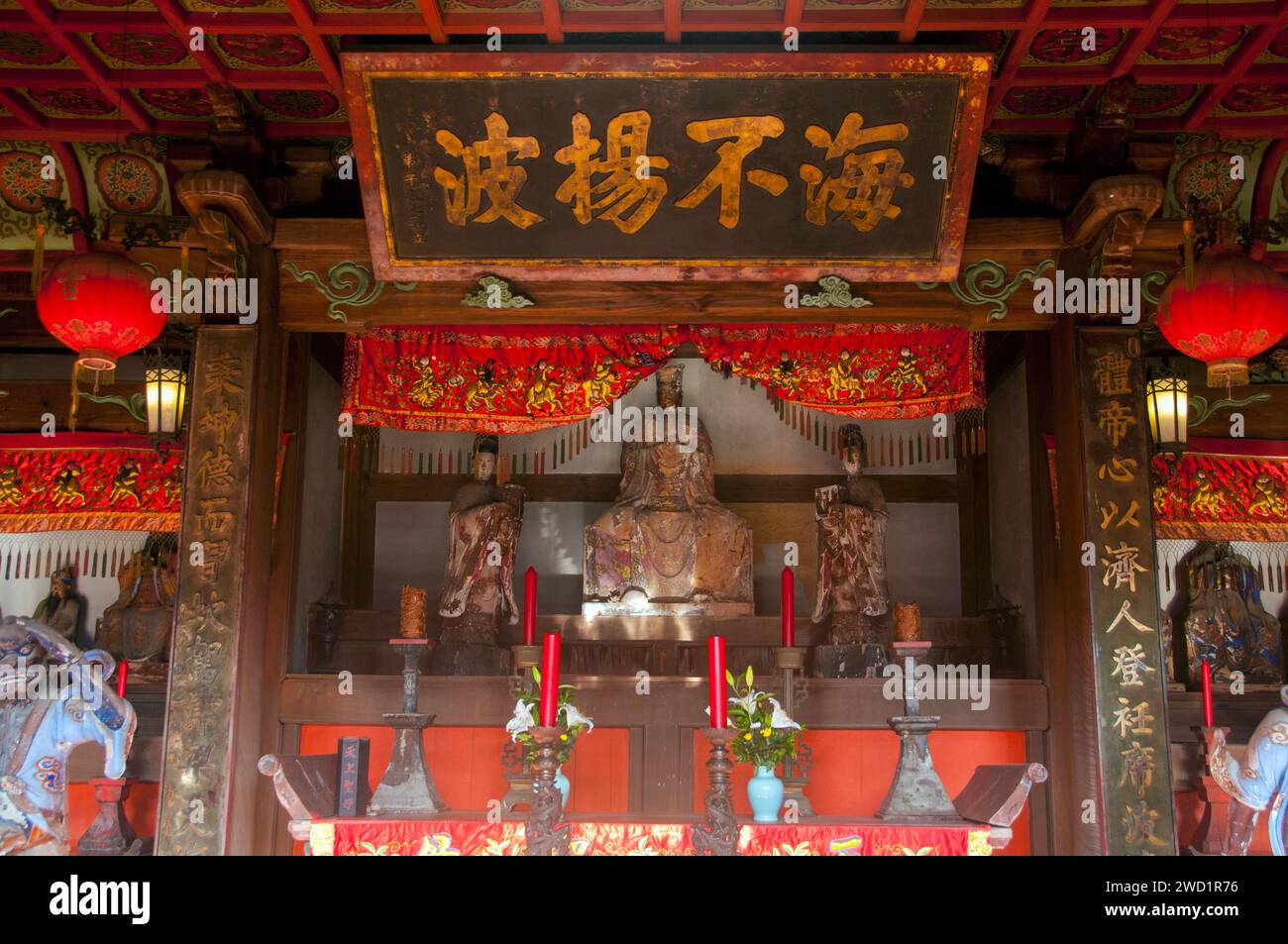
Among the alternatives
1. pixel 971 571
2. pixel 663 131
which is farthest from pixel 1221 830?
pixel 663 131

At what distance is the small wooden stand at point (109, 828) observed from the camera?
4.37m

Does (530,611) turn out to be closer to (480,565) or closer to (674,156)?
(480,565)

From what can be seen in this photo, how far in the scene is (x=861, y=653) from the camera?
521cm

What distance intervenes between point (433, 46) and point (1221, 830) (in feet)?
13.0

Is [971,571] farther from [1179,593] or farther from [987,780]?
[987,780]

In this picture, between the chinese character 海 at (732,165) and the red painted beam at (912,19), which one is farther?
the chinese character 海 at (732,165)

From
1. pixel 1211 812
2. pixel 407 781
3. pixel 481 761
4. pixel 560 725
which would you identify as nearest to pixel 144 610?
pixel 481 761

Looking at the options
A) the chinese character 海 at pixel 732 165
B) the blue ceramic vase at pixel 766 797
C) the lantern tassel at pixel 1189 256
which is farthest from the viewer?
the chinese character 海 at pixel 732 165

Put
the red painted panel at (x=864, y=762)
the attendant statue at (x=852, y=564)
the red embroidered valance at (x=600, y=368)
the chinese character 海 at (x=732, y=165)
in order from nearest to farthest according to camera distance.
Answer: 1. the chinese character 海 at (x=732, y=165)
2. the red painted panel at (x=864, y=762)
3. the red embroidered valance at (x=600, y=368)
4. the attendant statue at (x=852, y=564)

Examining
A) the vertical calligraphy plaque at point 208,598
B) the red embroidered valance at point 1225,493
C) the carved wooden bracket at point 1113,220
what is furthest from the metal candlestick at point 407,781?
the red embroidered valance at point 1225,493

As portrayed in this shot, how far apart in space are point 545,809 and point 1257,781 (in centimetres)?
284

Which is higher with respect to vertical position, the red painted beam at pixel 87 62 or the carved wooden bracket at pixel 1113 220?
the red painted beam at pixel 87 62

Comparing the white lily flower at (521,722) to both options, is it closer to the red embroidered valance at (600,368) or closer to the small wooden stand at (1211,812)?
the red embroidered valance at (600,368)

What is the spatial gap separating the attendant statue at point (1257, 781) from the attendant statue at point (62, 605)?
17.0 feet
